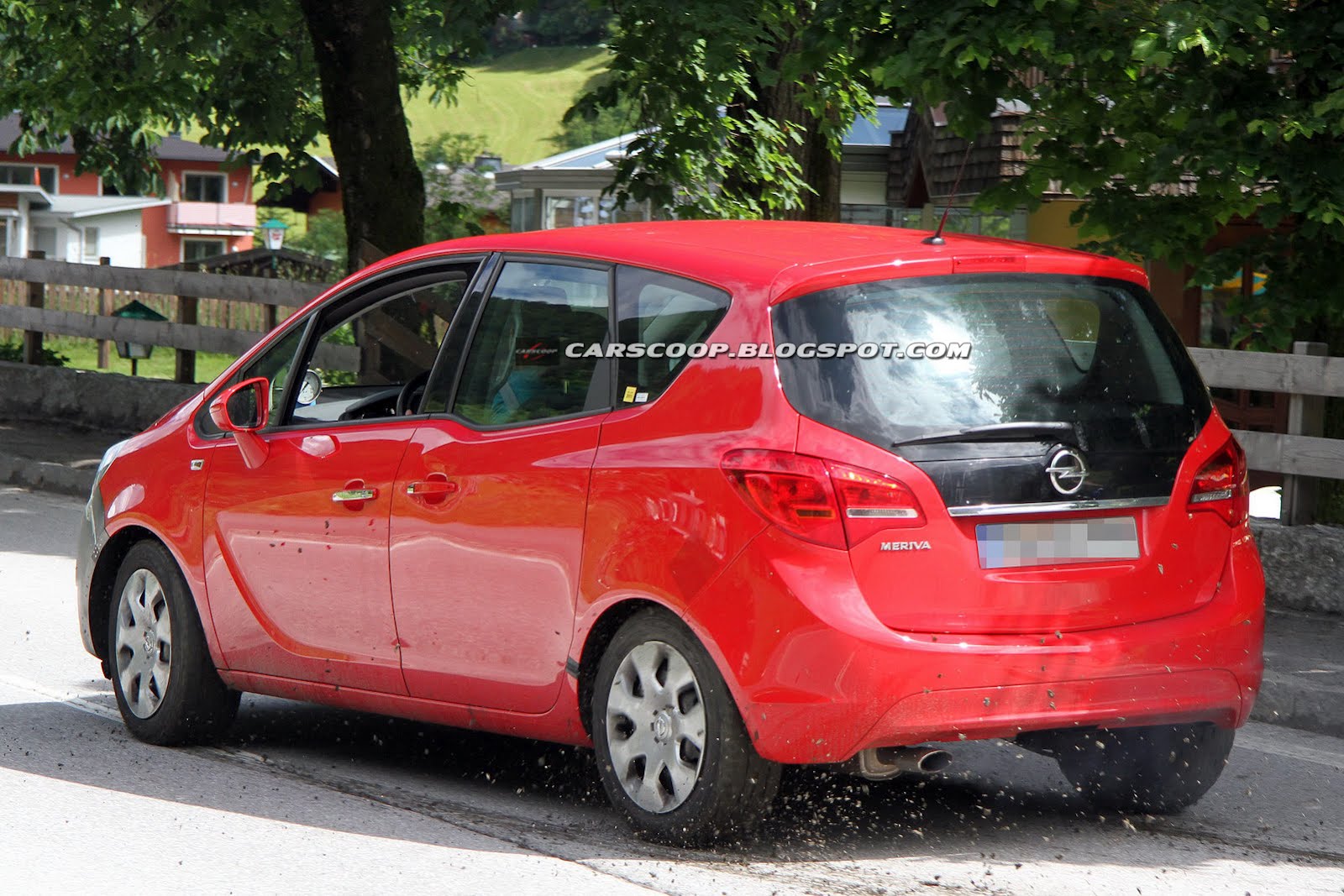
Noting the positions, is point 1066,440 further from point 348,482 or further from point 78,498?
point 78,498

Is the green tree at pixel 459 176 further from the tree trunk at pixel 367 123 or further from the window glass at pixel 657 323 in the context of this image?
the window glass at pixel 657 323

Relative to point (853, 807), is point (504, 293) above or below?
above

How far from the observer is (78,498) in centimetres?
1405

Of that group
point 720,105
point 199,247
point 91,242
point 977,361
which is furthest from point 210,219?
point 977,361

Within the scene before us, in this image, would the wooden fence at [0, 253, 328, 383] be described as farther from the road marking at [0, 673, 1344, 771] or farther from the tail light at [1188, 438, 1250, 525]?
the tail light at [1188, 438, 1250, 525]

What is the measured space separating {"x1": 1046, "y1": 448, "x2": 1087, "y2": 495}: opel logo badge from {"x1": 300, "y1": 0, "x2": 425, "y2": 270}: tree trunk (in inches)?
391

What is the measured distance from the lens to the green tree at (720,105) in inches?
467

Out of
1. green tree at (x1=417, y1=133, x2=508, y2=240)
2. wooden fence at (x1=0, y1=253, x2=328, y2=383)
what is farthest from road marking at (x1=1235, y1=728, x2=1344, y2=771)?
green tree at (x1=417, y1=133, x2=508, y2=240)

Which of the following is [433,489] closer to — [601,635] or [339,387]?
[601,635]

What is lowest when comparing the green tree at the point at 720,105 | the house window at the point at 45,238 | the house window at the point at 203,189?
the house window at the point at 45,238

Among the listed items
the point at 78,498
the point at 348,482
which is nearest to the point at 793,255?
the point at 348,482

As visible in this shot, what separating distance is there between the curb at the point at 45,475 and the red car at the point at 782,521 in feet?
28.7

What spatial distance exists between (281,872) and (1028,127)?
6.71 m

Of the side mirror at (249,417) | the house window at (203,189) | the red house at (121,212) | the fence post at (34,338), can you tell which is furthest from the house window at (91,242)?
the side mirror at (249,417)
